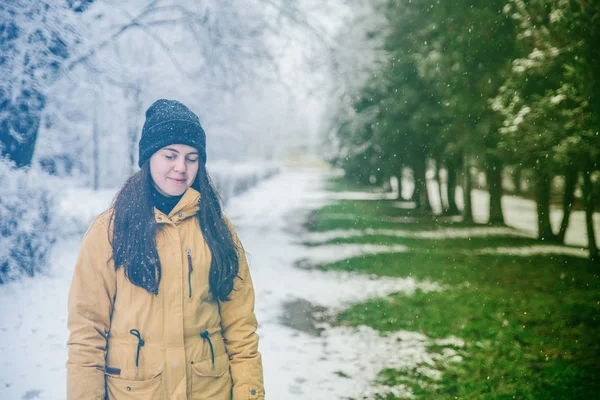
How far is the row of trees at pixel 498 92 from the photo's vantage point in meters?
9.04

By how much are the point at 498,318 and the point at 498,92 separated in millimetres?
7597

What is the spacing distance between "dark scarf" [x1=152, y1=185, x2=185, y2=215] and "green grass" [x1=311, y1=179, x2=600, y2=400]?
3048 millimetres

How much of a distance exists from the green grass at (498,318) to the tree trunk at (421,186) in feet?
31.2

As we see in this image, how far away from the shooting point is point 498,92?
42.9ft

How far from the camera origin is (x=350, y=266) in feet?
36.0

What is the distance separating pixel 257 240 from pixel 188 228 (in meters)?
11.6

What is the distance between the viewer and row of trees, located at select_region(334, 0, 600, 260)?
9.04 metres

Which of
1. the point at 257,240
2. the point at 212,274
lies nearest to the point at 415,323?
the point at 212,274

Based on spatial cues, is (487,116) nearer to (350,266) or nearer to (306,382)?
(350,266)

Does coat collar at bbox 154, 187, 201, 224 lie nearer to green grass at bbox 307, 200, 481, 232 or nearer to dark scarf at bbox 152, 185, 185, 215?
dark scarf at bbox 152, 185, 185, 215

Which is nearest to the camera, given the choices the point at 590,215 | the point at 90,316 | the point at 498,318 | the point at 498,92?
the point at 90,316

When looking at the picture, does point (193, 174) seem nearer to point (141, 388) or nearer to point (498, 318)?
point (141, 388)

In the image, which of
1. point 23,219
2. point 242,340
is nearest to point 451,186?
point 23,219

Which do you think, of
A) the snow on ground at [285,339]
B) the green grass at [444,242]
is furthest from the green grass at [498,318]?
the green grass at [444,242]
